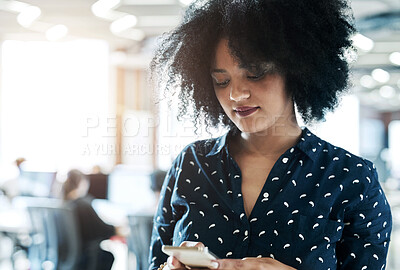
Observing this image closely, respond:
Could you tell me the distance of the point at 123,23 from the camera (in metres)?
6.53

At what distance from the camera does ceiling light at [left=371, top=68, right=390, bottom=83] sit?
10440 mm

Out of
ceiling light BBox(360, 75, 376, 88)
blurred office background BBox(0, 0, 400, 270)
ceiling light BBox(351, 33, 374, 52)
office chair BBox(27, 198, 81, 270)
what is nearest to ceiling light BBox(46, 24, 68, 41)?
blurred office background BBox(0, 0, 400, 270)

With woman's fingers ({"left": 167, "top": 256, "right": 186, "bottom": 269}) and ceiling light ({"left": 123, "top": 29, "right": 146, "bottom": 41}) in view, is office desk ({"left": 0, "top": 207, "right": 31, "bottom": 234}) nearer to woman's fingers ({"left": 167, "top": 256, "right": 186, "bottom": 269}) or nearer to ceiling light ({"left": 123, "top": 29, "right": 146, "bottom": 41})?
woman's fingers ({"left": 167, "top": 256, "right": 186, "bottom": 269})

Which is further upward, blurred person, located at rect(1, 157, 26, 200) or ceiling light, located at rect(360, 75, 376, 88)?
ceiling light, located at rect(360, 75, 376, 88)

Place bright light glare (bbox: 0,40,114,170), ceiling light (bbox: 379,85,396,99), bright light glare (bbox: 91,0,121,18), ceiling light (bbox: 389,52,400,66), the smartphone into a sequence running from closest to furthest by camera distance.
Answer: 1. the smartphone
2. bright light glare (bbox: 91,0,121,18)
3. bright light glare (bbox: 0,40,114,170)
4. ceiling light (bbox: 389,52,400,66)
5. ceiling light (bbox: 379,85,396,99)

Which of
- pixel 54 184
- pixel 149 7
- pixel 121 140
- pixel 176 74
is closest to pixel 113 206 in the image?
pixel 54 184

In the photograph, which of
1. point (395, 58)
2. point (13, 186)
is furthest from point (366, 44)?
point (13, 186)

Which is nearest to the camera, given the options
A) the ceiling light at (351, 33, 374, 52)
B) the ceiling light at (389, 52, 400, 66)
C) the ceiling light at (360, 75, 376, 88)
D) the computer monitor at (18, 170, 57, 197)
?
the computer monitor at (18, 170, 57, 197)

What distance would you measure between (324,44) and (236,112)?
0.97 ft

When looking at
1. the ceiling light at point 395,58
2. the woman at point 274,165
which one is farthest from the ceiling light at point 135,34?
the woman at point 274,165

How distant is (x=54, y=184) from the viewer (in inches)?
179

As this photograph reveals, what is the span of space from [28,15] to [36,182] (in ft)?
8.30

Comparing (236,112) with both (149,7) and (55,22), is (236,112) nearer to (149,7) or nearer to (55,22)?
(149,7)

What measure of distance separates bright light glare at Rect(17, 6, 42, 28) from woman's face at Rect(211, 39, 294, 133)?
5251 mm
